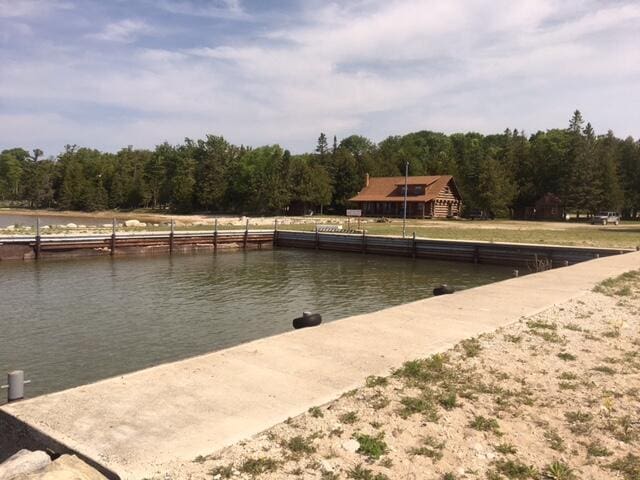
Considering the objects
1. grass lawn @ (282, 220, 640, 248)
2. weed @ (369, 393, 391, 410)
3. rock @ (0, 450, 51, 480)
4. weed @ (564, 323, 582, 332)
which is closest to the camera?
rock @ (0, 450, 51, 480)

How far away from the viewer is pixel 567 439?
228 inches

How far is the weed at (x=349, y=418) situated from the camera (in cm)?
597

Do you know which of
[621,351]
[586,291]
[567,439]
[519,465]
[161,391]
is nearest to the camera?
[519,465]

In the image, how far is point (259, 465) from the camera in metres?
A: 4.93

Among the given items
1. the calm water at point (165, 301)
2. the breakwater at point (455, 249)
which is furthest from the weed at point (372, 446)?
the breakwater at point (455, 249)

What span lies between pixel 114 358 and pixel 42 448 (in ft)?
22.5

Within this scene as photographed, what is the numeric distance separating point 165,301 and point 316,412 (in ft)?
46.3

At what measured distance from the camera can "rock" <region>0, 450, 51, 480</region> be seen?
4450 millimetres

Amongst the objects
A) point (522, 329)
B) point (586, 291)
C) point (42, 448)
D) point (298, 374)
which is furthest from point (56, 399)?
point (586, 291)

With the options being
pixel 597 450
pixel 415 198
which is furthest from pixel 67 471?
pixel 415 198

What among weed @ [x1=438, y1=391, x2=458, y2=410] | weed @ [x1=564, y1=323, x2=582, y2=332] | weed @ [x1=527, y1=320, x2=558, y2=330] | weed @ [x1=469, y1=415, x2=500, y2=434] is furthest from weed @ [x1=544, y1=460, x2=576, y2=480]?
weed @ [x1=564, y1=323, x2=582, y2=332]

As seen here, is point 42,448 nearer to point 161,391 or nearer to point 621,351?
point 161,391

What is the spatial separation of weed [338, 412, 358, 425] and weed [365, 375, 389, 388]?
970 mm

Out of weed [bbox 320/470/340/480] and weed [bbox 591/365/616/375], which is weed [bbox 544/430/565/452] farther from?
weed [bbox 591/365/616/375]
